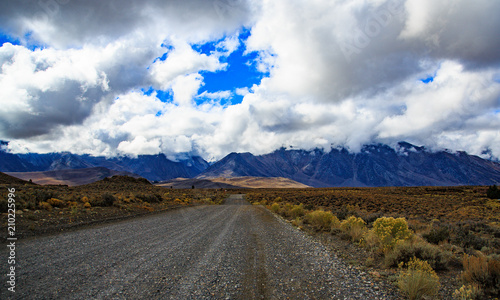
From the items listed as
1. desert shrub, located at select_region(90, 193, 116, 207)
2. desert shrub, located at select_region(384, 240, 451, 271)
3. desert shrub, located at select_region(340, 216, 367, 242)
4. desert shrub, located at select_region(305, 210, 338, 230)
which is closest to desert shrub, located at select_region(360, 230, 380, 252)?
desert shrub, located at select_region(340, 216, 367, 242)

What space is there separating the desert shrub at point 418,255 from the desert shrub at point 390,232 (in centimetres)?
68

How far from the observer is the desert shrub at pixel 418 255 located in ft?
24.4

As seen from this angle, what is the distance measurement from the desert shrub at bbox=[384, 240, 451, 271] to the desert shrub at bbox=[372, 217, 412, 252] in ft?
2.23

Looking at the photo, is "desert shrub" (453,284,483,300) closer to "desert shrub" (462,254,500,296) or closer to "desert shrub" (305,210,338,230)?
"desert shrub" (462,254,500,296)

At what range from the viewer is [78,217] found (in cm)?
1554

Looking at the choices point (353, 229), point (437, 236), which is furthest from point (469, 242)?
point (353, 229)

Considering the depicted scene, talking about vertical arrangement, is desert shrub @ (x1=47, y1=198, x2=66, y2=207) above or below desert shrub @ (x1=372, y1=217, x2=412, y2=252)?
above

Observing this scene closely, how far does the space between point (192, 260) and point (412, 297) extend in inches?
228

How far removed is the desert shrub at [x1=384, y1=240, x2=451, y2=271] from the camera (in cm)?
744

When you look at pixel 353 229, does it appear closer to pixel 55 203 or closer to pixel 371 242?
pixel 371 242

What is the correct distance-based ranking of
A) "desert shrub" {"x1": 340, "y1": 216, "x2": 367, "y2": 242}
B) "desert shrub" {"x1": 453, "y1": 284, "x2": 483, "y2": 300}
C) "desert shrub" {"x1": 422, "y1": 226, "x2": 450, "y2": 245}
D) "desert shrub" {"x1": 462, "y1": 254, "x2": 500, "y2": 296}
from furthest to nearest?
"desert shrub" {"x1": 340, "y1": 216, "x2": 367, "y2": 242} → "desert shrub" {"x1": 422, "y1": 226, "x2": 450, "y2": 245} → "desert shrub" {"x1": 462, "y1": 254, "x2": 500, "y2": 296} → "desert shrub" {"x1": 453, "y1": 284, "x2": 483, "y2": 300}

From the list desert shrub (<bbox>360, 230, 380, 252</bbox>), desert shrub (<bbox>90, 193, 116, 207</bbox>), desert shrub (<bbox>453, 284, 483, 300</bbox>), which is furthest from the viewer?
desert shrub (<bbox>90, 193, 116, 207</bbox>)

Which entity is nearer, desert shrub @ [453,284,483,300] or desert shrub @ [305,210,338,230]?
desert shrub @ [453,284,483,300]

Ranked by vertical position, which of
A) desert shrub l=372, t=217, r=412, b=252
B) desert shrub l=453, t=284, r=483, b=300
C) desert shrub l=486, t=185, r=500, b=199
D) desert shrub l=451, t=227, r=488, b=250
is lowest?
desert shrub l=486, t=185, r=500, b=199
